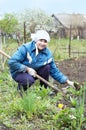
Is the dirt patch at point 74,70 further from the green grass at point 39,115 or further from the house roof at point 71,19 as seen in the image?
the house roof at point 71,19

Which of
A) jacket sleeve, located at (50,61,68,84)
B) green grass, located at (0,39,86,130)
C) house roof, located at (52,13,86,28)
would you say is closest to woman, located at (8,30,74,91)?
jacket sleeve, located at (50,61,68,84)

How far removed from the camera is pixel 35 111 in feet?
14.6

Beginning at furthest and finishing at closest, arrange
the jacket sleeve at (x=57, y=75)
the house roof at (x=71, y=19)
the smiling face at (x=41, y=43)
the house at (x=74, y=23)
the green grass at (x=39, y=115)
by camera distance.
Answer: the house roof at (x=71, y=19) → the house at (x=74, y=23) → the jacket sleeve at (x=57, y=75) → the smiling face at (x=41, y=43) → the green grass at (x=39, y=115)

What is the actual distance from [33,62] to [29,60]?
0.30ft

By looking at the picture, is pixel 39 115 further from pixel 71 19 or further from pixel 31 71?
pixel 71 19

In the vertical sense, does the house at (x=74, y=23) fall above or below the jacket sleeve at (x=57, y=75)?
below

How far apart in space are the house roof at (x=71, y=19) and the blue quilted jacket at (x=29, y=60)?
132 feet

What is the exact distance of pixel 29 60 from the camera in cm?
567

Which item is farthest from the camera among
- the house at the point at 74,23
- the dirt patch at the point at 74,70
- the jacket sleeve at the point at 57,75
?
the house at the point at 74,23

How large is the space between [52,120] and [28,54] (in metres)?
1.47

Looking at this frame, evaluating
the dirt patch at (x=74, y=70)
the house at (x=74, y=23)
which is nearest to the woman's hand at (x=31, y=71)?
the dirt patch at (x=74, y=70)

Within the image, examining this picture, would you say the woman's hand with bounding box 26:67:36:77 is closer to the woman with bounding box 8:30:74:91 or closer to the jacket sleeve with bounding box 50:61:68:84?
the woman with bounding box 8:30:74:91

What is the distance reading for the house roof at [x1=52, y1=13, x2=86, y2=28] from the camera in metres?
49.0

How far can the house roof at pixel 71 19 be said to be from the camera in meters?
49.0
